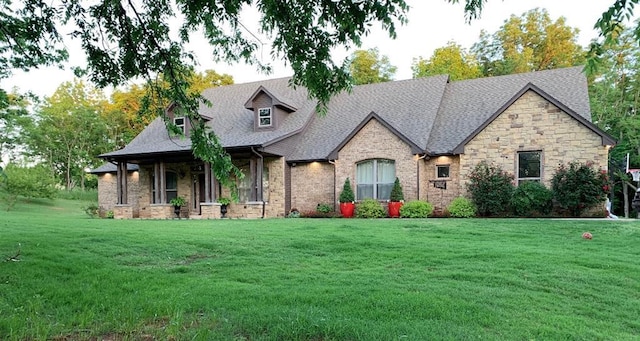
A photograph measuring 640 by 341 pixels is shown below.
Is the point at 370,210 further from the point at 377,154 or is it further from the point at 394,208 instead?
the point at 377,154

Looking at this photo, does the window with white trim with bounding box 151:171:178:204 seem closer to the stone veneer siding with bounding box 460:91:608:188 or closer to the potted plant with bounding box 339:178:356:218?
the potted plant with bounding box 339:178:356:218

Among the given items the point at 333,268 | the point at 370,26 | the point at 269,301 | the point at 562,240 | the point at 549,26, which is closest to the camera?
the point at 269,301

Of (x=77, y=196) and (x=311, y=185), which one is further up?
(x=311, y=185)

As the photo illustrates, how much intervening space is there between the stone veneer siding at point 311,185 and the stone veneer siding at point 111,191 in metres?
9.06

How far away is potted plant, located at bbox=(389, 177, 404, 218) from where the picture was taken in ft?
54.5

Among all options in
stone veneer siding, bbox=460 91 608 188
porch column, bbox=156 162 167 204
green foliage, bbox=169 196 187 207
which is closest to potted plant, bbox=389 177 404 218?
stone veneer siding, bbox=460 91 608 188

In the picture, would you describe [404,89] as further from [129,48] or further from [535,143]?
[129,48]

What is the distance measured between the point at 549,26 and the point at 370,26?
33.8 m

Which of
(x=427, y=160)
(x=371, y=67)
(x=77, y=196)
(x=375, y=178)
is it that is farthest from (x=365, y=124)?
(x=77, y=196)

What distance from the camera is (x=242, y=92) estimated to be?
24719 mm

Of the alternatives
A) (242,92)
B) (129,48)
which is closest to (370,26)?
(129,48)

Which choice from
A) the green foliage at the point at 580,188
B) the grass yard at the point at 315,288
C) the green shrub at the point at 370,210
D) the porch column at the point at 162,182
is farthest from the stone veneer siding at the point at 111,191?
the green foliage at the point at 580,188

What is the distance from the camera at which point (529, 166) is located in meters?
16.1

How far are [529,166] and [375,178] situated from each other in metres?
5.77
